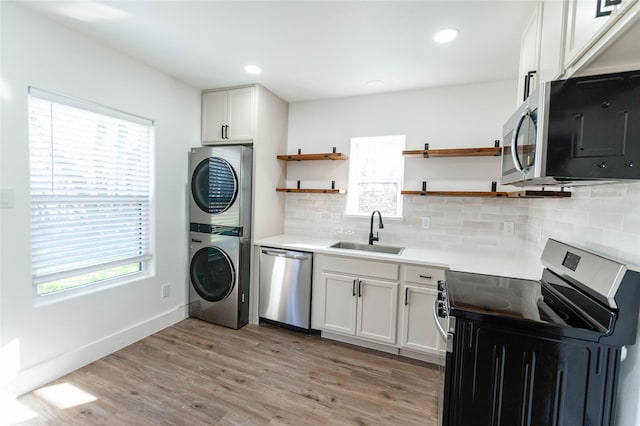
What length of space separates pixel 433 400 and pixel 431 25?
2557 mm

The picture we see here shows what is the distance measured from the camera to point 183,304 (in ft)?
10.1

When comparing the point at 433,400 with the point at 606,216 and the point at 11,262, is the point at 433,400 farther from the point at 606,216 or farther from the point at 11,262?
the point at 11,262

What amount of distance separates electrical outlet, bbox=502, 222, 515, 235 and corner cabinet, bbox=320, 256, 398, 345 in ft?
3.73

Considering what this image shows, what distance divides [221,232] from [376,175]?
1.80 meters

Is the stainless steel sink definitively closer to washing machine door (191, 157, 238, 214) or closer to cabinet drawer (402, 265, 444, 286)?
cabinet drawer (402, 265, 444, 286)

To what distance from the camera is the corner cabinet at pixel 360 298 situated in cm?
244

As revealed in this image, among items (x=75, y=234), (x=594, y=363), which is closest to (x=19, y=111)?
(x=75, y=234)

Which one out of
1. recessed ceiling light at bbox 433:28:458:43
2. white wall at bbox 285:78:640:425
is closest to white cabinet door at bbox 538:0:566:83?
recessed ceiling light at bbox 433:28:458:43

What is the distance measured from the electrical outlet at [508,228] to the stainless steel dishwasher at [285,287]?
183 cm

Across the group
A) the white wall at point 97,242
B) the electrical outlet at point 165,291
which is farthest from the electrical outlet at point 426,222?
the electrical outlet at point 165,291

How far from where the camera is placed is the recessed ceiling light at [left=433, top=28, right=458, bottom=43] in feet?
6.25

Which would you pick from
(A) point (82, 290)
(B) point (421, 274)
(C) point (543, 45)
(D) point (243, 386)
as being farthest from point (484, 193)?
(A) point (82, 290)

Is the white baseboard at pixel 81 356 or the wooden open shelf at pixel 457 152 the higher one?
the wooden open shelf at pixel 457 152

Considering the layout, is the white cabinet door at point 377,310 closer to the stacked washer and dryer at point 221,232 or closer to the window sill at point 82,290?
the stacked washer and dryer at point 221,232
